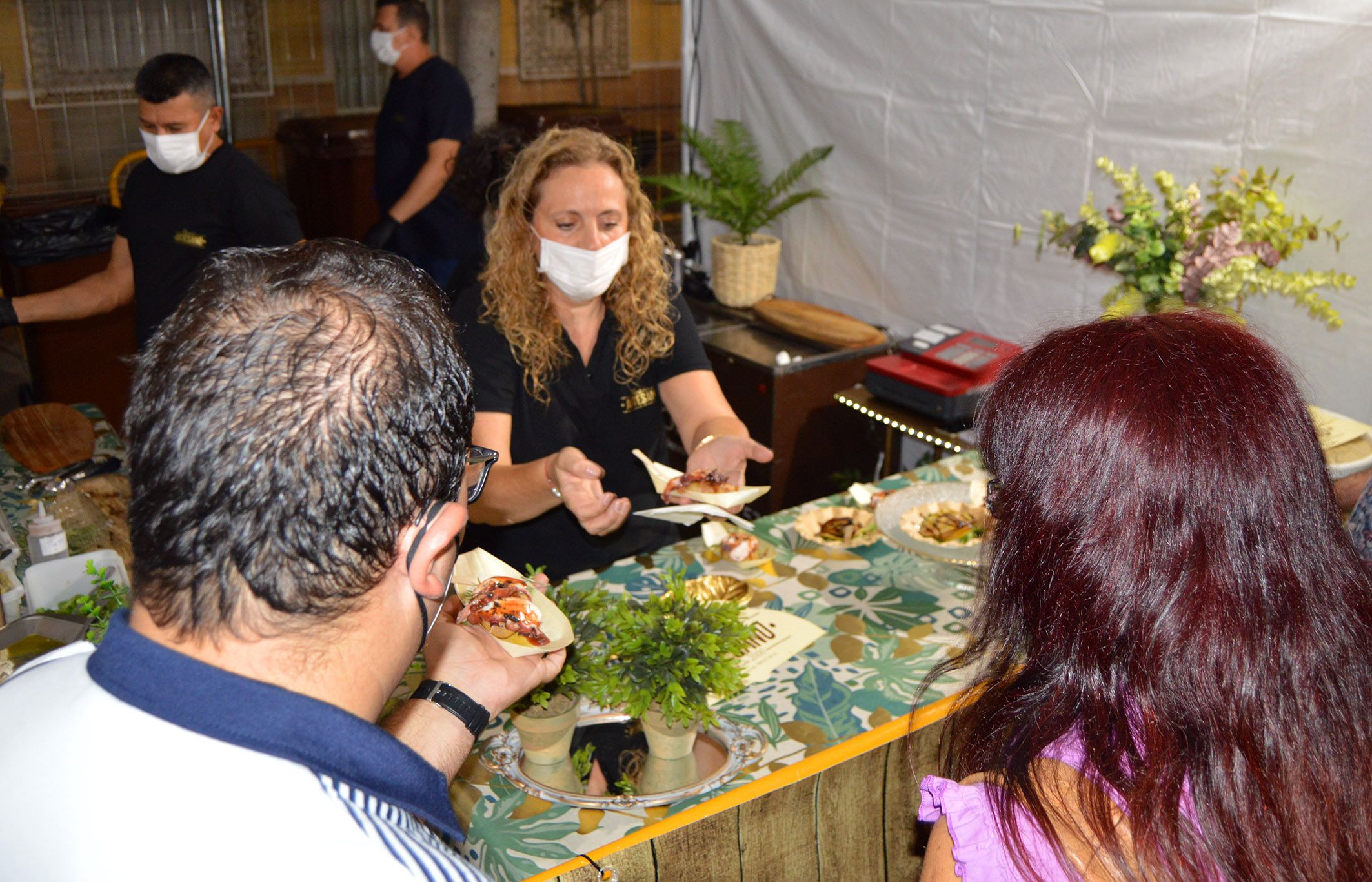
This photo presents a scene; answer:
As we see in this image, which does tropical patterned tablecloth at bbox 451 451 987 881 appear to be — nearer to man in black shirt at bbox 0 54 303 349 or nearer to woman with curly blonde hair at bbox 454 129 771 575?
woman with curly blonde hair at bbox 454 129 771 575

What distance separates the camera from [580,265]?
2373mm

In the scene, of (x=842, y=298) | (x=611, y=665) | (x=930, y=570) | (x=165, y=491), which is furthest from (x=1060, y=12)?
(x=165, y=491)

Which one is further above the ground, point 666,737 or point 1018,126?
point 1018,126

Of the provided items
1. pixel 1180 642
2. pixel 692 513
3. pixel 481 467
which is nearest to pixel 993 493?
pixel 1180 642

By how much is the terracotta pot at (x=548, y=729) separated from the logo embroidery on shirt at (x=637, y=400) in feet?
3.43

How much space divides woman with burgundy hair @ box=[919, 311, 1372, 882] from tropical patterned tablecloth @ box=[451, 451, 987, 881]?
59cm

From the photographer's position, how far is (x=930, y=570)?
85.4 inches

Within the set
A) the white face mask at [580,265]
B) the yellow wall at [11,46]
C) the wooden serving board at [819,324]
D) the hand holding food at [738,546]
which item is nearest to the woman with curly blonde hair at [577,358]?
the white face mask at [580,265]

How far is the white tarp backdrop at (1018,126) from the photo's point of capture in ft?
8.80

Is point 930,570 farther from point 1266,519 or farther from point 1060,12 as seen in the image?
point 1060,12

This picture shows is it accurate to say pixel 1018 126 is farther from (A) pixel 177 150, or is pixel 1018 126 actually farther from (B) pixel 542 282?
(A) pixel 177 150

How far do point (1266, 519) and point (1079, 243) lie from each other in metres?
1.90

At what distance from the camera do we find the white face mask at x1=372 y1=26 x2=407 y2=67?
15.1 feet

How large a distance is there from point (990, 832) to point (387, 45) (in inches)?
176
